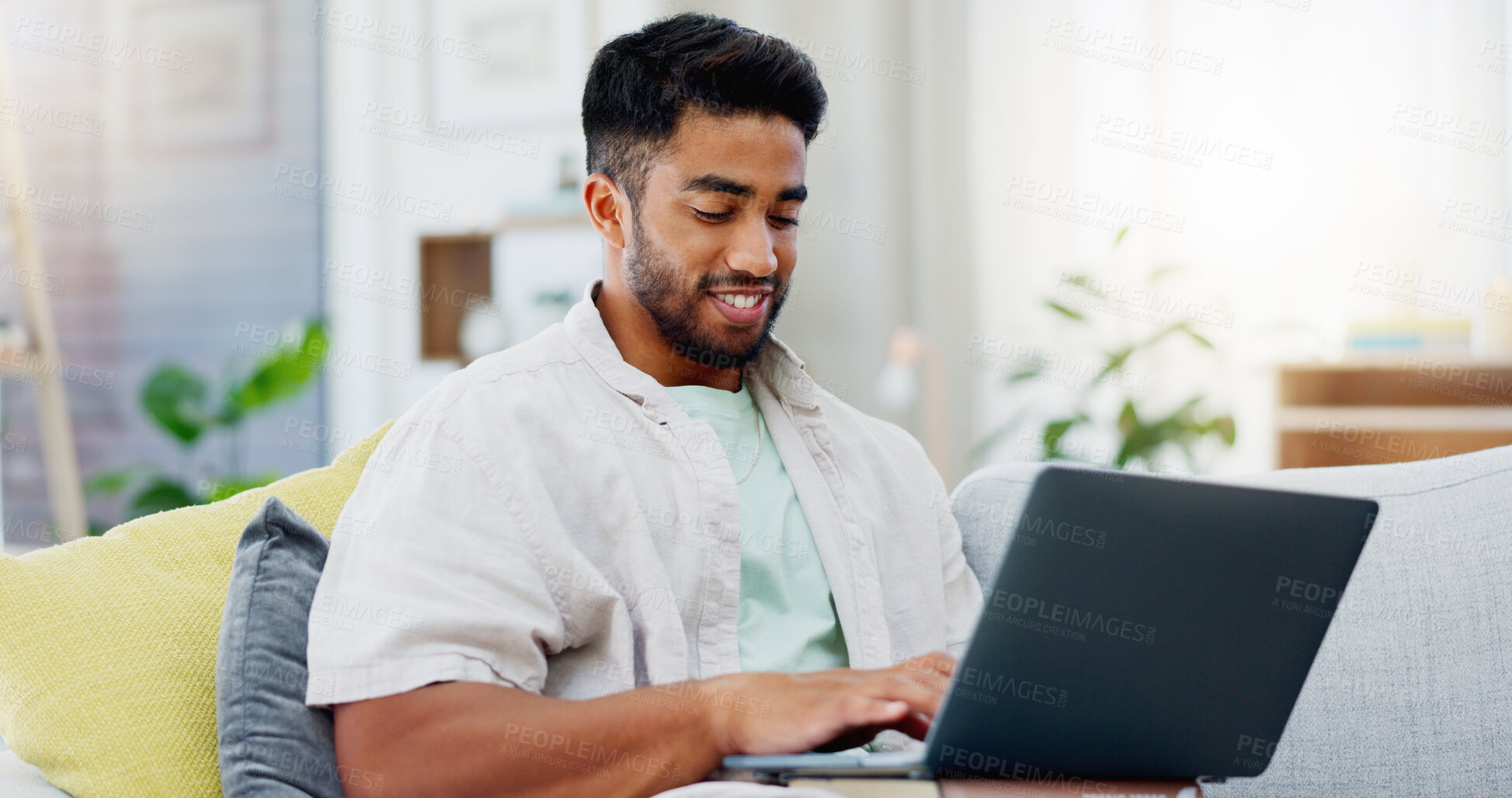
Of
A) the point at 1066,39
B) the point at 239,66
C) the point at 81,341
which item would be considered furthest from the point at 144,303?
the point at 1066,39

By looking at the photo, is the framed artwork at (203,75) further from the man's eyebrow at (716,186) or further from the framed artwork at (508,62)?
the man's eyebrow at (716,186)

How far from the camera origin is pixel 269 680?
3.19 feet

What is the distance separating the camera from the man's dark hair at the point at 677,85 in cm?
123

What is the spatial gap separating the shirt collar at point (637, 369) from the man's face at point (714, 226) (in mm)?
61

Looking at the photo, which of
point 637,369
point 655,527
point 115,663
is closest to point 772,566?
point 655,527

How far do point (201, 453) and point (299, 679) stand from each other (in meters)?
3.01

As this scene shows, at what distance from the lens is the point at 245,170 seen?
148 inches

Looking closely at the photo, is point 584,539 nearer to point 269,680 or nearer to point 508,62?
point 269,680

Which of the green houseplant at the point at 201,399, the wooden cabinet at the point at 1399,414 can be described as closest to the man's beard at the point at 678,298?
the wooden cabinet at the point at 1399,414

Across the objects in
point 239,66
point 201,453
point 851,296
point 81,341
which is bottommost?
point 201,453

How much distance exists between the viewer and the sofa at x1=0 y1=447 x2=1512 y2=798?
120 cm

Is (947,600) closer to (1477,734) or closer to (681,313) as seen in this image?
(681,313)

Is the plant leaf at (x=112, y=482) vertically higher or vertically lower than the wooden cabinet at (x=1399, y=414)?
lower

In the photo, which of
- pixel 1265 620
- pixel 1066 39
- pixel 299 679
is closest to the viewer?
pixel 1265 620
